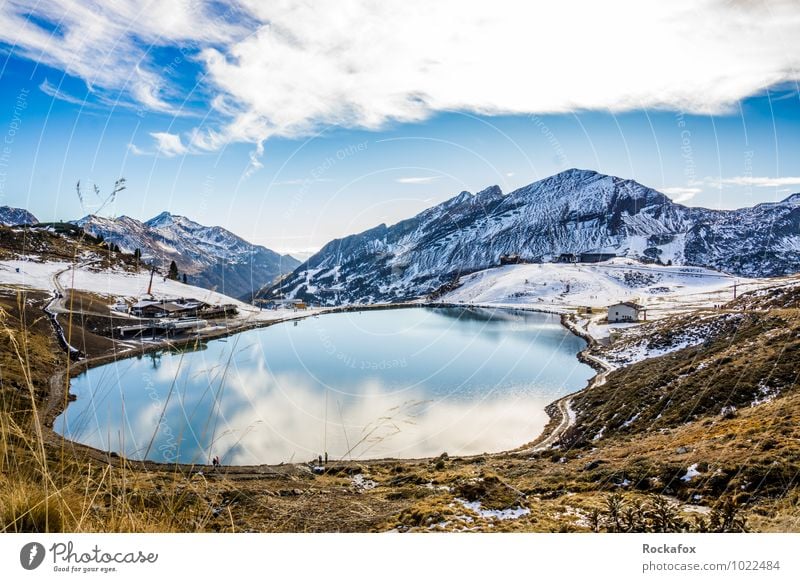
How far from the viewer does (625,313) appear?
49406mm

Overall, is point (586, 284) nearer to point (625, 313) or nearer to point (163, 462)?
point (625, 313)

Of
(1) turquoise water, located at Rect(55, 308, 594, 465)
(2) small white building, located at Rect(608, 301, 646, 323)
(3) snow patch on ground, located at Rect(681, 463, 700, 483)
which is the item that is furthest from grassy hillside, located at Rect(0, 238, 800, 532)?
(2) small white building, located at Rect(608, 301, 646, 323)

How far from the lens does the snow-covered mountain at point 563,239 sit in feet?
427

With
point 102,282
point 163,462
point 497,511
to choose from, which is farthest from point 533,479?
point 102,282

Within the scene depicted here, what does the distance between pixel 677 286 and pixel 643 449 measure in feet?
258

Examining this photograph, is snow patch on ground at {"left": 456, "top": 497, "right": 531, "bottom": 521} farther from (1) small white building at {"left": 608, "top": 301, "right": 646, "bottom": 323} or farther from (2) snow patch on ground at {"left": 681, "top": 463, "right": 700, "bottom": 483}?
(1) small white building at {"left": 608, "top": 301, "right": 646, "bottom": 323}

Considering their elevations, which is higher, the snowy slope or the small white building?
the snowy slope
